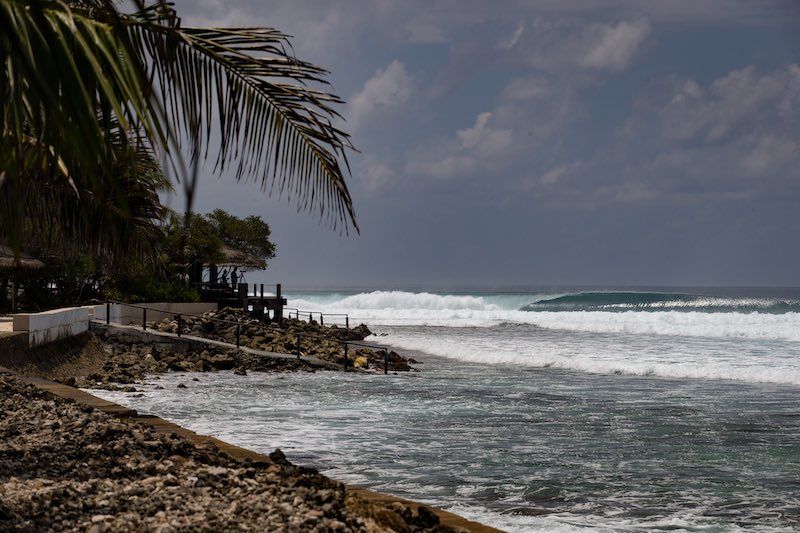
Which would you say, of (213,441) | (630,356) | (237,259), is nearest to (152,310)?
(237,259)

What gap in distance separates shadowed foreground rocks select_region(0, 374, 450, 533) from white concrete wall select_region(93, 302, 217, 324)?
20594mm

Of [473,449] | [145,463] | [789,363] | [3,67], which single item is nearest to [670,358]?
[789,363]

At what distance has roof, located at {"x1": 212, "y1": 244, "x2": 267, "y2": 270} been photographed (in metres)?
44.0

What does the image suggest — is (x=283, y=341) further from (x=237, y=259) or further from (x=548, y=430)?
(x=237, y=259)

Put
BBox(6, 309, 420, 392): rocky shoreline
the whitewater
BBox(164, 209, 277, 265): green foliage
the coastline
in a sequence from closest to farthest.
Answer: the coastline < BBox(6, 309, 420, 392): rocky shoreline < the whitewater < BBox(164, 209, 277, 265): green foliage

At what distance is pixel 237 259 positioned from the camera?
44.2m

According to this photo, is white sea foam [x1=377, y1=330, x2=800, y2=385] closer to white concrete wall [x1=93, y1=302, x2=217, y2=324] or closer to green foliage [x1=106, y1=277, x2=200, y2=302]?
white concrete wall [x1=93, y1=302, x2=217, y2=324]

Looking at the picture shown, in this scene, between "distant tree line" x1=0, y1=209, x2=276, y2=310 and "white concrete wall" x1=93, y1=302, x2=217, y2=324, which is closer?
"white concrete wall" x1=93, y1=302, x2=217, y2=324

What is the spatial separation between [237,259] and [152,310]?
13430 mm

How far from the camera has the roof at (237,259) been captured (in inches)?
1732

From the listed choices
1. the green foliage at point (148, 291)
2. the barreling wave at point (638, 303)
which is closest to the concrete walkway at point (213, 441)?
the green foliage at point (148, 291)

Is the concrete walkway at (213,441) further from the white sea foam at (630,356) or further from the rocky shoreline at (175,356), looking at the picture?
the white sea foam at (630,356)

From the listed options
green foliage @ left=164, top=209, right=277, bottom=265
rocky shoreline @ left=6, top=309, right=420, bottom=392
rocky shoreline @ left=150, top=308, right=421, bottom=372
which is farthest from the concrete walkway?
green foliage @ left=164, top=209, right=277, bottom=265

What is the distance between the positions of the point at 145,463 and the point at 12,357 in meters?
12.0
